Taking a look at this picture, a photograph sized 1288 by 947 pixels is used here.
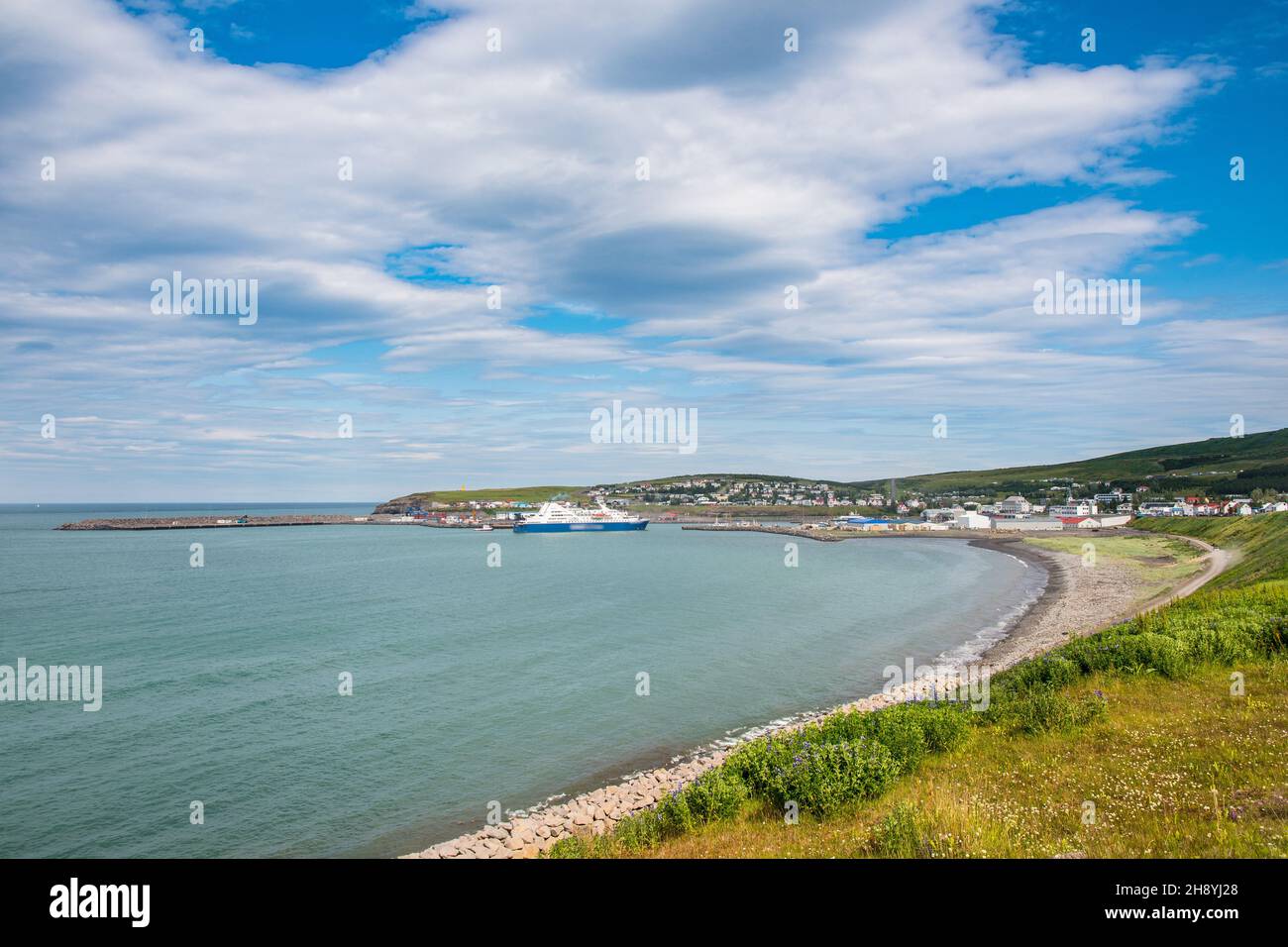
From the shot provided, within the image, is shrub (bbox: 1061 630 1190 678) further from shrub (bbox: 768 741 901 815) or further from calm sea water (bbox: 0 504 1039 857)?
calm sea water (bbox: 0 504 1039 857)

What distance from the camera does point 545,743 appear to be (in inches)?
950

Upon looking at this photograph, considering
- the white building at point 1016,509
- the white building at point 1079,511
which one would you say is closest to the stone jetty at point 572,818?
the white building at point 1079,511

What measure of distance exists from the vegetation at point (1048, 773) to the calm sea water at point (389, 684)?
813 cm

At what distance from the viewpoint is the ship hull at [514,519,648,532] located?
171875 mm

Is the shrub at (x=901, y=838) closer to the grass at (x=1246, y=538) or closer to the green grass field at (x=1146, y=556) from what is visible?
the grass at (x=1246, y=538)

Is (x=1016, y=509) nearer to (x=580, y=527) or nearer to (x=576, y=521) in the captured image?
(x=580, y=527)

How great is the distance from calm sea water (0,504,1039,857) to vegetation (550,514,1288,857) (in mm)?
8128

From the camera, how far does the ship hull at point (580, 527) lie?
171875 mm

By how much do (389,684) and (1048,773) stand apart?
27.9 metres

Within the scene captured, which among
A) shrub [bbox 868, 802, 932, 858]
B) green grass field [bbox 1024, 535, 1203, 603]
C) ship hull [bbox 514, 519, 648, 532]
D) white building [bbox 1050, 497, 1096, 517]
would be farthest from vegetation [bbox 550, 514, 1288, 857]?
white building [bbox 1050, 497, 1096, 517]

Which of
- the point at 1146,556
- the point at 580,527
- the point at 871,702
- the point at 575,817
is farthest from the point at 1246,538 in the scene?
the point at 580,527
